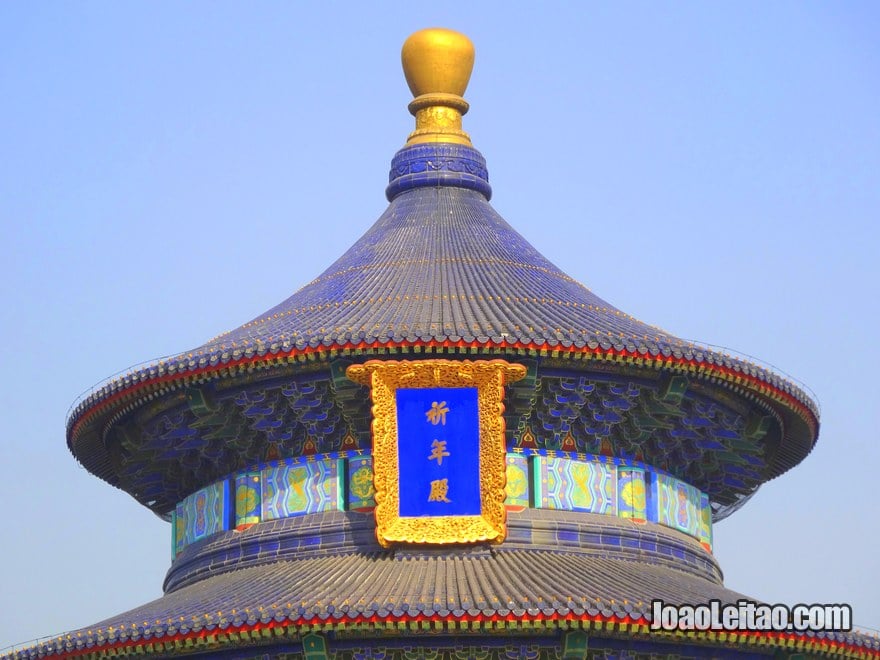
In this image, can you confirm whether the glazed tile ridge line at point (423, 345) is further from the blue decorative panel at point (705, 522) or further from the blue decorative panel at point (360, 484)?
the blue decorative panel at point (705, 522)

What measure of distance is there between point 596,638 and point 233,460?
669cm

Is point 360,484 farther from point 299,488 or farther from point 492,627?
point 492,627

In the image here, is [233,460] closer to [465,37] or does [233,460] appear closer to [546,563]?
[546,563]

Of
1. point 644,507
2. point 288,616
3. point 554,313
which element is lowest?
point 288,616

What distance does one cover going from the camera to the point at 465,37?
36.3 metres

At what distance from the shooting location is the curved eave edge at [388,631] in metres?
25.8

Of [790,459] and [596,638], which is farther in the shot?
[790,459]

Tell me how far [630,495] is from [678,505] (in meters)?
1.26

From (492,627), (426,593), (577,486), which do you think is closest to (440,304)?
(577,486)

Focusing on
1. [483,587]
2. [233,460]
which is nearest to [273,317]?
[233,460]

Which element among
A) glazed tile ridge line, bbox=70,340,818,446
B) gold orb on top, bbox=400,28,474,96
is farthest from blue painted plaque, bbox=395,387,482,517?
gold orb on top, bbox=400,28,474,96

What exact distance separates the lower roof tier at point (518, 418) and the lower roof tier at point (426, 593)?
1.15 m

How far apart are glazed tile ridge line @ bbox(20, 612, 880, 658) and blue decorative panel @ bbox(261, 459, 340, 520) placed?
3.85 metres

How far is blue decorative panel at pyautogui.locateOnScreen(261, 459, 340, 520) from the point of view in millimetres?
29750
